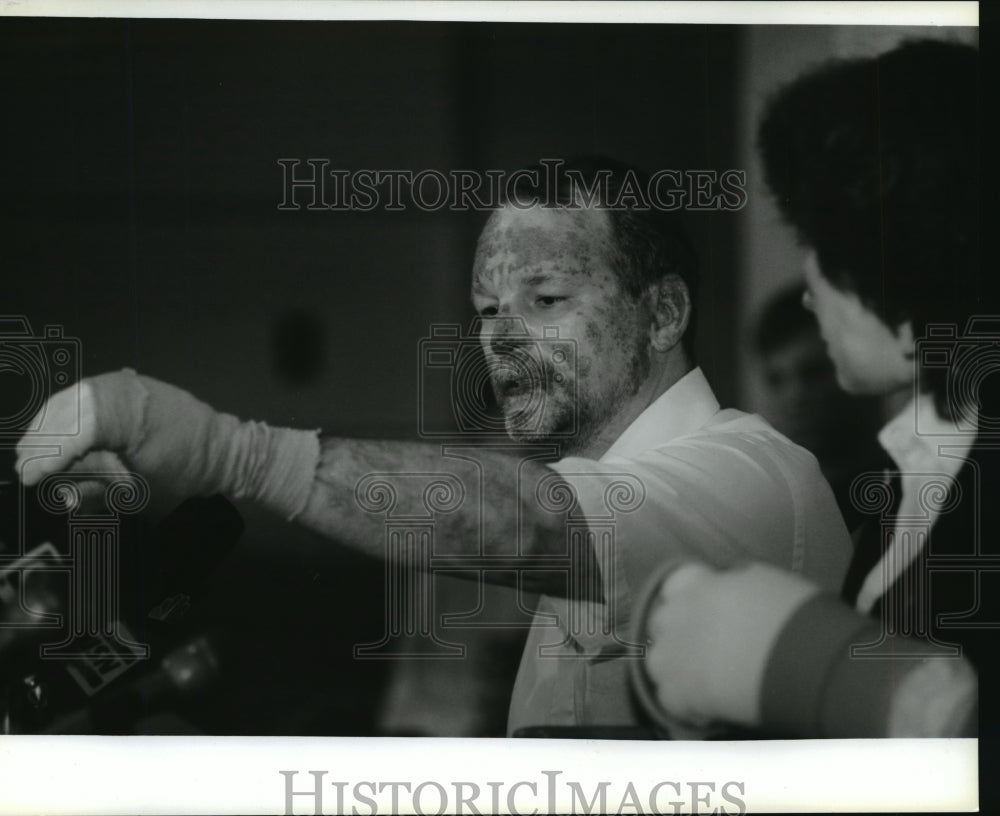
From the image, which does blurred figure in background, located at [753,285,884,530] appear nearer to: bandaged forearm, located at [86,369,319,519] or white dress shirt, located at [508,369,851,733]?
white dress shirt, located at [508,369,851,733]

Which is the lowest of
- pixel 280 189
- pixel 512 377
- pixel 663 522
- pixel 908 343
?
pixel 663 522

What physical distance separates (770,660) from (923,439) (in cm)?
89

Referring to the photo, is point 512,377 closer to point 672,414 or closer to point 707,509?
point 672,414

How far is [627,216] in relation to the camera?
3.28 metres

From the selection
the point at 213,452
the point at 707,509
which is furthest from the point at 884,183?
the point at 213,452

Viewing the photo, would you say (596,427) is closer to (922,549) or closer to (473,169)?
(473,169)

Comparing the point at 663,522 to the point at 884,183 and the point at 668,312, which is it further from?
the point at 884,183

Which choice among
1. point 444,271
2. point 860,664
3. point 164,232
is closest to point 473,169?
point 444,271

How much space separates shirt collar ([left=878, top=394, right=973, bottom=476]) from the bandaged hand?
191cm

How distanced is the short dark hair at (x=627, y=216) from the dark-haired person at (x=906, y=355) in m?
0.38

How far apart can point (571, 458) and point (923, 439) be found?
1.17 meters

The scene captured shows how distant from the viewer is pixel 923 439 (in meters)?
3.31

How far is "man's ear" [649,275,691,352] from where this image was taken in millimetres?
3285

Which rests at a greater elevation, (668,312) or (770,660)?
(668,312)
